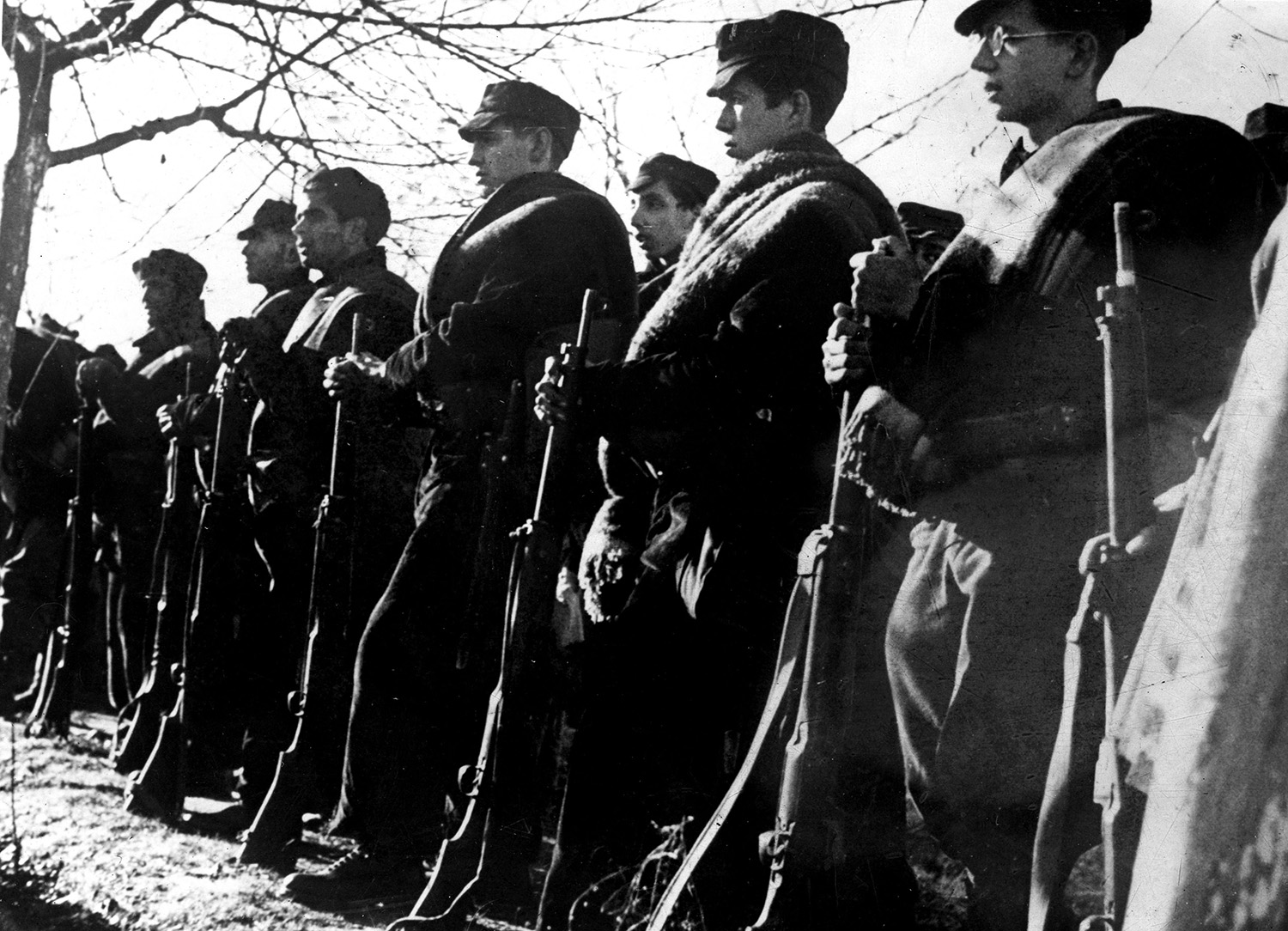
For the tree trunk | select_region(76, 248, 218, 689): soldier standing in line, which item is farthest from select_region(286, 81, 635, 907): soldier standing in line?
select_region(76, 248, 218, 689): soldier standing in line

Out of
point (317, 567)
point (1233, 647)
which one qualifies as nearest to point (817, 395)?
point (1233, 647)

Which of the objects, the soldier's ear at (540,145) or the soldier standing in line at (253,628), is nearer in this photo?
the soldier's ear at (540,145)

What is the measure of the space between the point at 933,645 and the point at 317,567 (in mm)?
2579

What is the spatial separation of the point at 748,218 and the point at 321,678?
2.33 m

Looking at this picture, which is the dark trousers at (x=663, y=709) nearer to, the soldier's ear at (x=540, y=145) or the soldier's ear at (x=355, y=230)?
the soldier's ear at (x=540, y=145)

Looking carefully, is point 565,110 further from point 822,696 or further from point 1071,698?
point 1071,698

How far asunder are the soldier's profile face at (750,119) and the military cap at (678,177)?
848mm

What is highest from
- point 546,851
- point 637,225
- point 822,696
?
point 637,225

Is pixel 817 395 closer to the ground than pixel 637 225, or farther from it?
closer to the ground

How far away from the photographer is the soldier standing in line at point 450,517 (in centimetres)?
486

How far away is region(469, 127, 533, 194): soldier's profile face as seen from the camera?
5.17m

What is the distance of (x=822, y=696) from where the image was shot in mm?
3408

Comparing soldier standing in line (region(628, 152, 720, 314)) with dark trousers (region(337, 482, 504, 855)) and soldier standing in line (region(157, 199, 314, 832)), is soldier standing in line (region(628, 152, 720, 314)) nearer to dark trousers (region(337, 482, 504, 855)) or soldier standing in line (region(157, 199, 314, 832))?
dark trousers (region(337, 482, 504, 855))

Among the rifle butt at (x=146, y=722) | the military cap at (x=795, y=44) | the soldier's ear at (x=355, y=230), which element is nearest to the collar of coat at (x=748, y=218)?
the military cap at (x=795, y=44)
